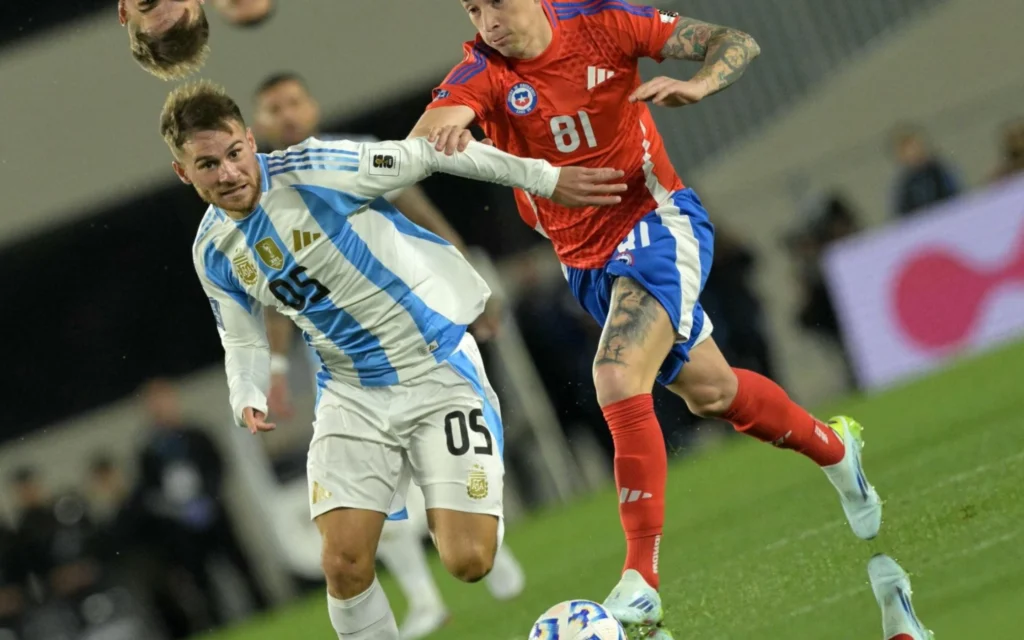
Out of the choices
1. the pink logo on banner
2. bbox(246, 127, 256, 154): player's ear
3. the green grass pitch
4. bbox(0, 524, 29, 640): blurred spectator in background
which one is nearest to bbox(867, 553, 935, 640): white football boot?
the green grass pitch

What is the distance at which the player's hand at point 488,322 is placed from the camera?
18.2 ft

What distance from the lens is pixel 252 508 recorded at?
1252 cm

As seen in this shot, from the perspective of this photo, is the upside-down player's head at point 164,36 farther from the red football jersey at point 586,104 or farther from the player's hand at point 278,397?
the red football jersey at point 586,104

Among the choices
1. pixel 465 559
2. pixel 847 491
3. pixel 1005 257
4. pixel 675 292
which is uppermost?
pixel 675 292

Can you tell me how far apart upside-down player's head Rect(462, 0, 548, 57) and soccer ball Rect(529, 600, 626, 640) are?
1937 millimetres

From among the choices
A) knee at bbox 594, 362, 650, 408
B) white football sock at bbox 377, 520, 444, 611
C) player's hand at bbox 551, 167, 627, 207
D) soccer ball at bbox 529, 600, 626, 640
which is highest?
player's hand at bbox 551, 167, 627, 207

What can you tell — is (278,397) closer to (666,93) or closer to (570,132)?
(570,132)

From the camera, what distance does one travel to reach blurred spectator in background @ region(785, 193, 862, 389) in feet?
37.2

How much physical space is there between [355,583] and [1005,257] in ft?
23.5

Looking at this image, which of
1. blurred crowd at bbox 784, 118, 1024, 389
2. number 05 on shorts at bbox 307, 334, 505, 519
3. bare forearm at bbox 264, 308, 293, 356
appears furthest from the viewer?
blurred crowd at bbox 784, 118, 1024, 389

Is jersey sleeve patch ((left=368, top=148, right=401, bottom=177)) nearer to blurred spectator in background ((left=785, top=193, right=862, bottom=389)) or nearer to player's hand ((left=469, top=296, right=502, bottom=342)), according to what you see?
player's hand ((left=469, top=296, right=502, bottom=342))

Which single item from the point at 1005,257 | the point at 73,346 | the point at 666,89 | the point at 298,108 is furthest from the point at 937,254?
the point at 73,346

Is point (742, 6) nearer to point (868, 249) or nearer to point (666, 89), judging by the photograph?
point (868, 249)

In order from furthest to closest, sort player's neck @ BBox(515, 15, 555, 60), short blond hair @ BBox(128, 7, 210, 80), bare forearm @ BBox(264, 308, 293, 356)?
bare forearm @ BBox(264, 308, 293, 356), short blond hair @ BBox(128, 7, 210, 80), player's neck @ BBox(515, 15, 555, 60)
